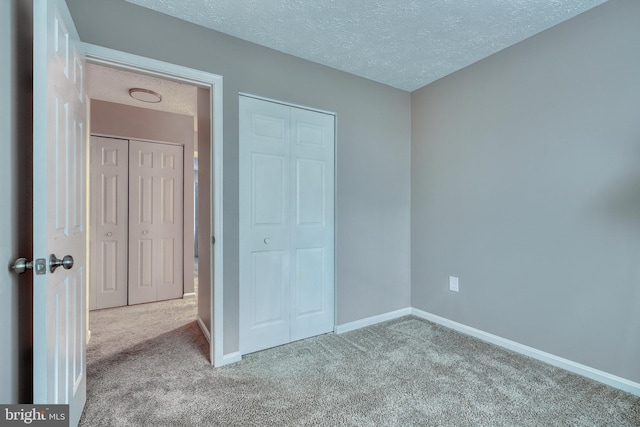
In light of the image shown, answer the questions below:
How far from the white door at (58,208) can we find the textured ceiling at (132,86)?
134 cm

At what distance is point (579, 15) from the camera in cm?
202

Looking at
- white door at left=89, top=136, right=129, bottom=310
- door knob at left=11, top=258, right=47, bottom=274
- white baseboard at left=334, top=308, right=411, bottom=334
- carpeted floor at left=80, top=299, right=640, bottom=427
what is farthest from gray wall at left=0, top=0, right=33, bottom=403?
white door at left=89, top=136, right=129, bottom=310

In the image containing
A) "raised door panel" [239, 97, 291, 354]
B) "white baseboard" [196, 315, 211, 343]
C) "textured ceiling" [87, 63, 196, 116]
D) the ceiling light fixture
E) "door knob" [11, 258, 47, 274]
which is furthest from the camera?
the ceiling light fixture

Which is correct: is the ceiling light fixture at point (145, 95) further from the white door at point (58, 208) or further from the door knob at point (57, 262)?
the door knob at point (57, 262)

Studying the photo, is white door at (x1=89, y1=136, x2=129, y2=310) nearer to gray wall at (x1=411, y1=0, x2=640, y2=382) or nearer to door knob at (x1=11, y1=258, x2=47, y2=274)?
door knob at (x1=11, y1=258, x2=47, y2=274)

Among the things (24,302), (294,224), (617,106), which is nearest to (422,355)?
(294,224)

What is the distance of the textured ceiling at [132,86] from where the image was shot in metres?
2.79

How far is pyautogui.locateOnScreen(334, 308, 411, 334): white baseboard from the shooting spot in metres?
2.82

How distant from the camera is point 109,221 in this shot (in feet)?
11.6

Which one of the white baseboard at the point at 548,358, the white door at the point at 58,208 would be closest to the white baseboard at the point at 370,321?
the white baseboard at the point at 548,358

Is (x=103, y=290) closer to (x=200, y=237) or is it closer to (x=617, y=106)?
(x=200, y=237)

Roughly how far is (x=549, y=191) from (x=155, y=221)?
4.12 m

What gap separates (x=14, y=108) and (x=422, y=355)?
9.12 feet

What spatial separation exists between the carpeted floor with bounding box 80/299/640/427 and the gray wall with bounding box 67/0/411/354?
1.29 ft
